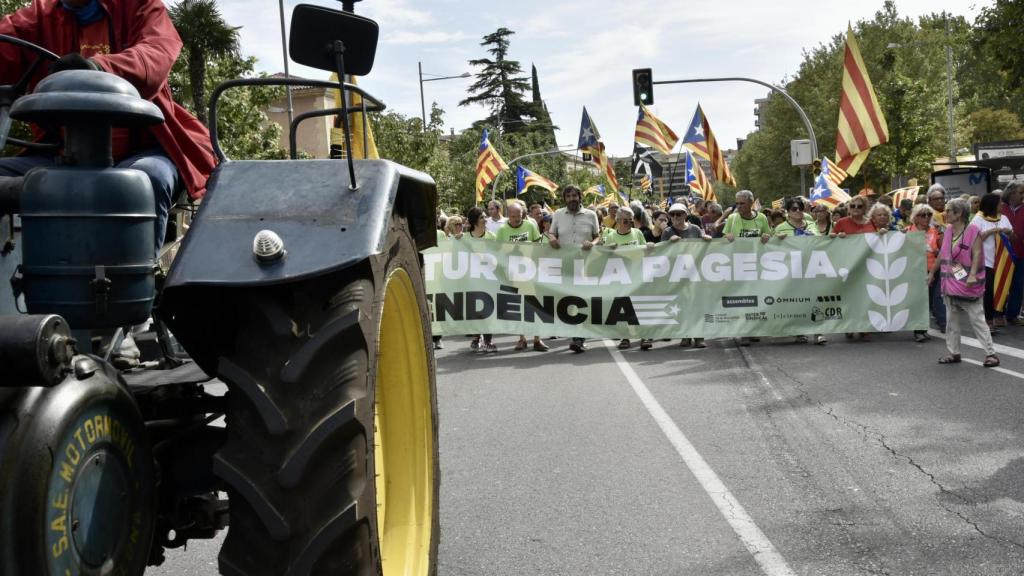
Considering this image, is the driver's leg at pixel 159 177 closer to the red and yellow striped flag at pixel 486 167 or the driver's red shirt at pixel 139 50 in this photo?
the driver's red shirt at pixel 139 50

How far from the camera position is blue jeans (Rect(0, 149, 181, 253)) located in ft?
9.98

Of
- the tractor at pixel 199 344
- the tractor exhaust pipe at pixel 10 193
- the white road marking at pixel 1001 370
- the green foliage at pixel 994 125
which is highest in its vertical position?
the green foliage at pixel 994 125

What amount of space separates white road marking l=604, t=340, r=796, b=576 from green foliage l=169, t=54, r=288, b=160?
90.6ft

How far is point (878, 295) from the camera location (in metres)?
13.6

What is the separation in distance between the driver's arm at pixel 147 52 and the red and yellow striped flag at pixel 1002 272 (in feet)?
42.9

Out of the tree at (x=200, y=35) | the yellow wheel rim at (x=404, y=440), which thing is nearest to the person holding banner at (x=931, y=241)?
the yellow wheel rim at (x=404, y=440)

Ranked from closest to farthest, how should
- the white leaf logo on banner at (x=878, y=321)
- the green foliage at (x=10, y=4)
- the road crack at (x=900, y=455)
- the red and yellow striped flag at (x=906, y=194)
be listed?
the road crack at (x=900, y=455) < the white leaf logo on banner at (x=878, y=321) < the red and yellow striped flag at (x=906, y=194) < the green foliage at (x=10, y=4)

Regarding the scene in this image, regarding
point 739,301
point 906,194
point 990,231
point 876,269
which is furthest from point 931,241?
point 906,194

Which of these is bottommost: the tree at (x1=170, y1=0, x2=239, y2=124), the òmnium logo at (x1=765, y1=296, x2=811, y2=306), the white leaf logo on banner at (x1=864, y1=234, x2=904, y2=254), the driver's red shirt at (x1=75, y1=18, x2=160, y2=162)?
the òmnium logo at (x1=765, y1=296, x2=811, y2=306)

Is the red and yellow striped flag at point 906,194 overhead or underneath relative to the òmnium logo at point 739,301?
overhead

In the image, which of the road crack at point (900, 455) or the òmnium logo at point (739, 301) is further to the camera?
the òmnium logo at point (739, 301)

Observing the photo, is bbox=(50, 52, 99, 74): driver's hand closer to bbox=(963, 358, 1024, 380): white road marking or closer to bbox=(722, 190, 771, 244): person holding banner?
bbox=(963, 358, 1024, 380): white road marking

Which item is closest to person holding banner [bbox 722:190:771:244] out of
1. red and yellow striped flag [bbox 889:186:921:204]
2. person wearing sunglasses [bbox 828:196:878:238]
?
person wearing sunglasses [bbox 828:196:878:238]

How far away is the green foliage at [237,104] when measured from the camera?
3562cm
